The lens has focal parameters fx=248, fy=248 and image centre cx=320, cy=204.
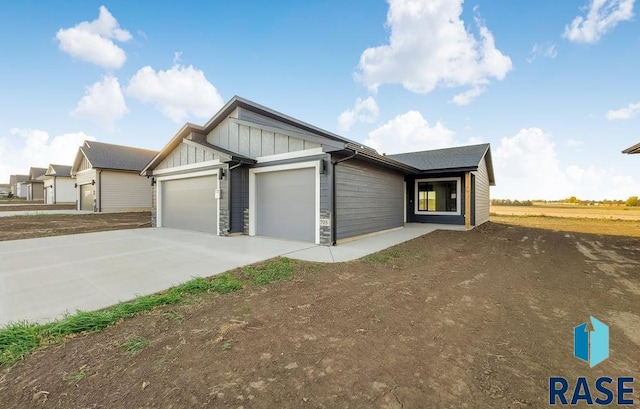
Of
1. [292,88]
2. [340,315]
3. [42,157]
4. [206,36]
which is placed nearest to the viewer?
[340,315]

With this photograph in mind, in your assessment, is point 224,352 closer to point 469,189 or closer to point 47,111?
point 469,189

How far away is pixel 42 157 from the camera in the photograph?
36.0m

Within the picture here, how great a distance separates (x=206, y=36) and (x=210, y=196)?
7.86 meters

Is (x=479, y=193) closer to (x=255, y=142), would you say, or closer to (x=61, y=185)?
(x=255, y=142)

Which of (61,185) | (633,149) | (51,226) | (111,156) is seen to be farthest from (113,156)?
(633,149)

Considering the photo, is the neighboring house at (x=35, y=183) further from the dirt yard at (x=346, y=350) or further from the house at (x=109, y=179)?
the dirt yard at (x=346, y=350)

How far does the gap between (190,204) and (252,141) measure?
4.42 m

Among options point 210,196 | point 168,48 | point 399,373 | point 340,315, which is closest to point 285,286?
point 340,315

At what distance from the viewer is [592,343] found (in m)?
2.46

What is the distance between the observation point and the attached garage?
20.5 m

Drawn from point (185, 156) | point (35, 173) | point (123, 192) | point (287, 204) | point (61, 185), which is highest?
point (35, 173)

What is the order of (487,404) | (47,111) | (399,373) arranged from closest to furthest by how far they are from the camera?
(487,404)
(399,373)
(47,111)

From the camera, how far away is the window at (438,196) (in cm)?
1320

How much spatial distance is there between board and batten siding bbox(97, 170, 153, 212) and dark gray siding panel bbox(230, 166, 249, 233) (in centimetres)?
1693
